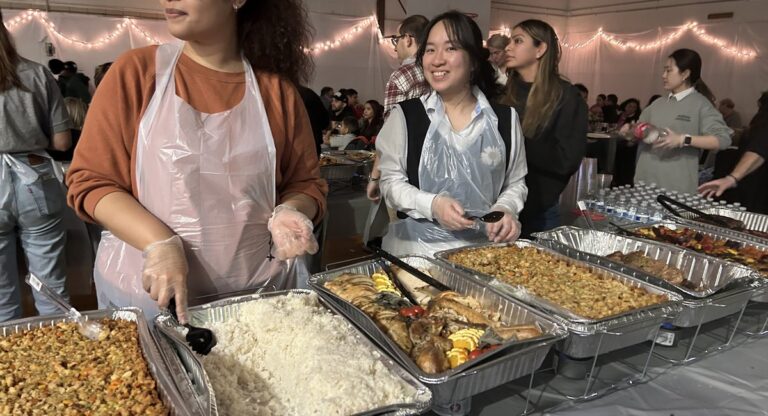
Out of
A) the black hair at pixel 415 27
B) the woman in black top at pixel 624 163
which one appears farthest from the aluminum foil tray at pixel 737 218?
the woman in black top at pixel 624 163

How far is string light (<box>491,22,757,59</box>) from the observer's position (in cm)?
947

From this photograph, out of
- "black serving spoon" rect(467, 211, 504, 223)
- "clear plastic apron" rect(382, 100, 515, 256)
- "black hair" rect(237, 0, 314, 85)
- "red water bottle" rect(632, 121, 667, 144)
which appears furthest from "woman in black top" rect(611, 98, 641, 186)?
"black hair" rect(237, 0, 314, 85)

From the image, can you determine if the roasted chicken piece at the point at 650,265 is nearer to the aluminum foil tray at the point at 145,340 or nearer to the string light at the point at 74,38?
the aluminum foil tray at the point at 145,340

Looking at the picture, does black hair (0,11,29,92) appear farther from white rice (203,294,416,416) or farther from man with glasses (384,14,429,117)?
white rice (203,294,416,416)

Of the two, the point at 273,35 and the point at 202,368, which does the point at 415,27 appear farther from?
the point at 202,368

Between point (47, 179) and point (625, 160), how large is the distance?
704 centimetres

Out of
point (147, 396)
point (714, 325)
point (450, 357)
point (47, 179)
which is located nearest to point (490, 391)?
point (450, 357)

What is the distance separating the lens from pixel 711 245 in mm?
1885

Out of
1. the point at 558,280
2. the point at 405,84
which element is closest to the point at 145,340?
the point at 558,280

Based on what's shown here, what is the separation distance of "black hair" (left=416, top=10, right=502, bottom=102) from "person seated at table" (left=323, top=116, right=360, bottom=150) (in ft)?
9.04

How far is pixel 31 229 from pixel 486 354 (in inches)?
102

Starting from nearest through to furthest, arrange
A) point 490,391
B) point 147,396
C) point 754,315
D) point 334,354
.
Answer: point 147,396
point 334,354
point 490,391
point 754,315

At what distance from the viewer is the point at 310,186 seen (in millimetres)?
1444

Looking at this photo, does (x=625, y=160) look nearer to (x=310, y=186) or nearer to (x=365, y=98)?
(x=365, y=98)
